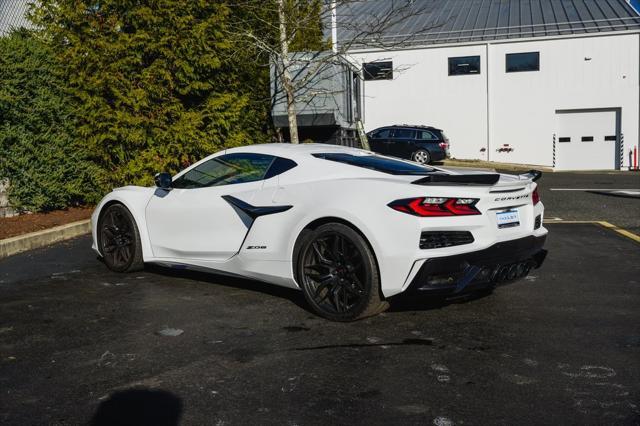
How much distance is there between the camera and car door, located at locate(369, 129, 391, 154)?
90.2ft

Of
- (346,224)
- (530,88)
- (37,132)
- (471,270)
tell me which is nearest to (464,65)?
(530,88)

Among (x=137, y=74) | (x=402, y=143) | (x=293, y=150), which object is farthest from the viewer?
(x=402, y=143)

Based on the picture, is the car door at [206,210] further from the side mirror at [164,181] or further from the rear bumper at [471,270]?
the rear bumper at [471,270]

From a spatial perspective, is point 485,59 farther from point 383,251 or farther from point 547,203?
point 383,251

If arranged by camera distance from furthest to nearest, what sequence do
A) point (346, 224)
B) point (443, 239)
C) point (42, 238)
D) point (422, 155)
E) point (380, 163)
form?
point (422, 155)
point (42, 238)
point (380, 163)
point (346, 224)
point (443, 239)

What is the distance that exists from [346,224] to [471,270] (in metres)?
0.95

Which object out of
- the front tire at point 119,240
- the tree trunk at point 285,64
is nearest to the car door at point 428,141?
the tree trunk at point 285,64

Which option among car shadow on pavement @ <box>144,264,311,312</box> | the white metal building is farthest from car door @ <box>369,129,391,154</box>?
car shadow on pavement @ <box>144,264,311,312</box>

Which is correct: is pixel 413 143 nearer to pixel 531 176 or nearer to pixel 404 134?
pixel 404 134

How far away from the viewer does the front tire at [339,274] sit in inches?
189

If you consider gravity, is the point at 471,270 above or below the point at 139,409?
above

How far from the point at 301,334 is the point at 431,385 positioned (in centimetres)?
128

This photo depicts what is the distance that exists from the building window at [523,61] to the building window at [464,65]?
4.76 feet

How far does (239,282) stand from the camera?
21.6 ft
